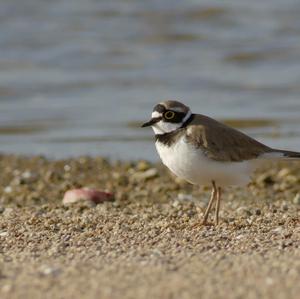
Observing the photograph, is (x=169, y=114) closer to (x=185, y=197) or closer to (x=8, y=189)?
(x=185, y=197)

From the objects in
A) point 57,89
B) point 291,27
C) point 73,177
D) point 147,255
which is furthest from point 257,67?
point 147,255

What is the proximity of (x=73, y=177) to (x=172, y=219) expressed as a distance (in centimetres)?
293

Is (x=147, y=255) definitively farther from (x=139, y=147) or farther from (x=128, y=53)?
(x=128, y=53)

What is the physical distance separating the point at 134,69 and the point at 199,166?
8.58m

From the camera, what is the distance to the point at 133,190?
32.2 ft

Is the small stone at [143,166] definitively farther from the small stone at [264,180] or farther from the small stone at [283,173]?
the small stone at [283,173]

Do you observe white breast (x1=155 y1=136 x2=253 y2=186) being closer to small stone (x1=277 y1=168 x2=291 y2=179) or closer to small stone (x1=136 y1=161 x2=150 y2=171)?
small stone (x1=277 y1=168 x2=291 y2=179)

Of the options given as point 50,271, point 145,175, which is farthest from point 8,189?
point 50,271

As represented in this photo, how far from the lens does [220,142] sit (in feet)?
24.1

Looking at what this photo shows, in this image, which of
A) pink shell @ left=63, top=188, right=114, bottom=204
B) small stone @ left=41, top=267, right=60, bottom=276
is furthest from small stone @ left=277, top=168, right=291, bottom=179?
small stone @ left=41, top=267, right=60, bottom=276

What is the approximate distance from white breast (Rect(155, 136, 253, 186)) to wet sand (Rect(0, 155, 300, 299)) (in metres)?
0.38

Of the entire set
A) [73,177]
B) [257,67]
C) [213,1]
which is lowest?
[73,177]

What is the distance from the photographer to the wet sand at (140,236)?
16.8ft

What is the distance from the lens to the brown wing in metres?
7.27
